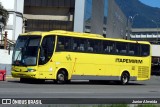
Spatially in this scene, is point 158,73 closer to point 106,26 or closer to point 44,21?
point 44,21

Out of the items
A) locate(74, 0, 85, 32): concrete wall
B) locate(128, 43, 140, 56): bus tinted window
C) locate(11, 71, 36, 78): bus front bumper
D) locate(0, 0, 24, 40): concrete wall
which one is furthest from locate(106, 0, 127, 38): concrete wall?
locate(11, 71, 36, 78): bus front bumper

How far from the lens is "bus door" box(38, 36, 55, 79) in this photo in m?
28.3

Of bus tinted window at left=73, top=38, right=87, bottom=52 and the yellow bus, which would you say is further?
bus tinted window at left=73, top=38, right=87, bottom=52

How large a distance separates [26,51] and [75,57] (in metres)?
3.28

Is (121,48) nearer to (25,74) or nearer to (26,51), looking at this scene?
(26,51)

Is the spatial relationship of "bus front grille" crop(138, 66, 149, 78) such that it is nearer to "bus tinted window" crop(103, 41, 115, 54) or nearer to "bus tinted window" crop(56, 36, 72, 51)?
"bus tinted window" crop(103, 41, 115, 54)

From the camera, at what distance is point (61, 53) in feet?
95.2

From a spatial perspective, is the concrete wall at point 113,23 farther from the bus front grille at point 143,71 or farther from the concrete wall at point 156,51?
the bus front grille at point 143,71

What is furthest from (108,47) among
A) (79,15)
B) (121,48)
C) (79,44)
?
(79,15)

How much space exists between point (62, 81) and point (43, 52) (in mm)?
2379

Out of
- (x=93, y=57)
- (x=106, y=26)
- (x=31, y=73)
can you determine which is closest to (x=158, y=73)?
(x=106, y=26)

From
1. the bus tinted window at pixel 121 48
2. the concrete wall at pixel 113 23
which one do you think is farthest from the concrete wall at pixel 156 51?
the bus tinted window at pixel 121 48

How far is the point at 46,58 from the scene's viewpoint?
1122 inches

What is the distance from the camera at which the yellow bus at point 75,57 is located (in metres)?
28.4
